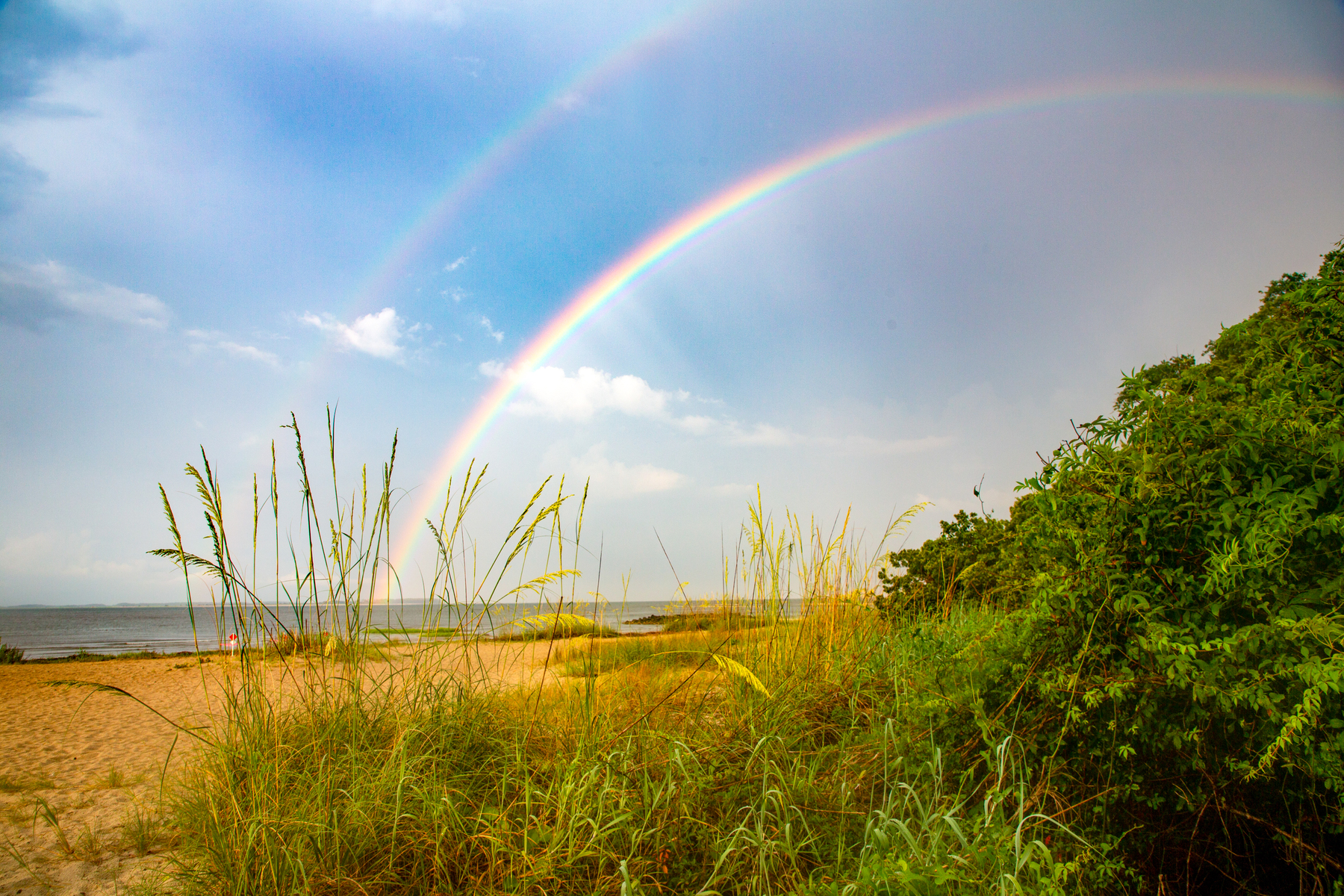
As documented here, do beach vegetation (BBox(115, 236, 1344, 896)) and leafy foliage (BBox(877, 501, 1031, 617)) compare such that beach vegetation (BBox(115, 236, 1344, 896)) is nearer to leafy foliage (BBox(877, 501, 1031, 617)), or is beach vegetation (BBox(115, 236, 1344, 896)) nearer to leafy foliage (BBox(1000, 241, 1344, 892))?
leafy foliage (BBox(1000, 241, 1344, 892))

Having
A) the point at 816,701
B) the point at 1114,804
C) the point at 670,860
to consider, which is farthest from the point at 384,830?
the point at 1114,804

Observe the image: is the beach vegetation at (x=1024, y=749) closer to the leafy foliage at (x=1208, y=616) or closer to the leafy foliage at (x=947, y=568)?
the leafy foliage at (x=1208, y=616)

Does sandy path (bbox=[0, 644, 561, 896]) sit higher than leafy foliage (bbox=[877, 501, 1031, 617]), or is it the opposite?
leafy foliage (bbox=[877, 501, 1031, 617])

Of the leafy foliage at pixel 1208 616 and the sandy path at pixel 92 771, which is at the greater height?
the leafy foliage at pixel 1208 616

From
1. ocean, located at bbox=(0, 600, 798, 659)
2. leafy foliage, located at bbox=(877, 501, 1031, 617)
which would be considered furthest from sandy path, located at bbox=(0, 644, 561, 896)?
leafy foliage, located at bbox=(877, 501, 1031, 617)

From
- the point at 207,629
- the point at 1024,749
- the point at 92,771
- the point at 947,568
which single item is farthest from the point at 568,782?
the point at 207,629

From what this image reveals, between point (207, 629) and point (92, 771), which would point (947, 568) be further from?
point (207, 629)

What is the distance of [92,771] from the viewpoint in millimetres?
4410

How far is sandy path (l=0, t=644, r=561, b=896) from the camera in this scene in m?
2.70

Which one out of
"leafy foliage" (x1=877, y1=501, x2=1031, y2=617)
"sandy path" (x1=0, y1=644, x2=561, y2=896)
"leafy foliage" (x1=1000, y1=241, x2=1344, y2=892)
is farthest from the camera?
"leafy foliage" (x1=877, y1=501, x2=1031, y2=617)

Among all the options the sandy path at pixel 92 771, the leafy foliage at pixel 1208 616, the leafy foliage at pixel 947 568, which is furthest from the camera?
the leafy foliage at pixel 947 568

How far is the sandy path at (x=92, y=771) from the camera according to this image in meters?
2.70

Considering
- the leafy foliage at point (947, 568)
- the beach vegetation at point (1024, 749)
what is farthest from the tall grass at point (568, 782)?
the leafy foliage at point (947, 568)

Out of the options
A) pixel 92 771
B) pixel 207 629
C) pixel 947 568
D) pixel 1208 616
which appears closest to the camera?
pixel 1208 616
